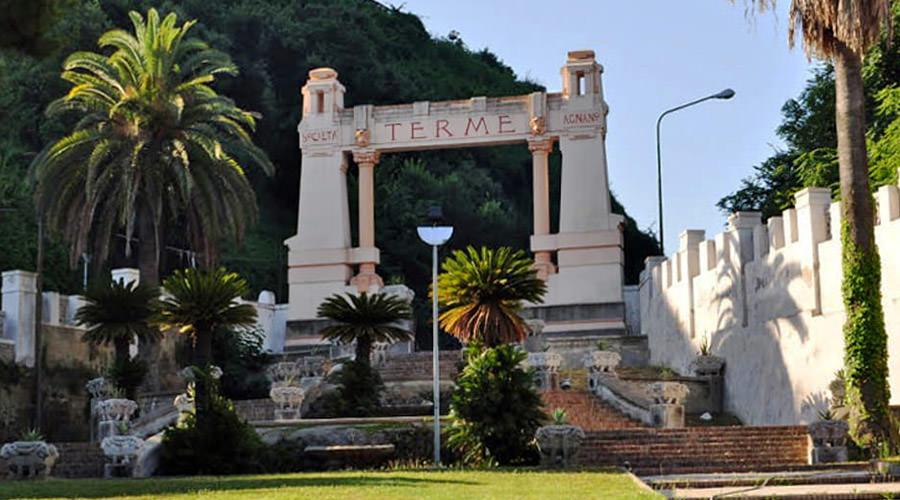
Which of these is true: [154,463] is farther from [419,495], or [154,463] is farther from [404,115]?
[404,115]

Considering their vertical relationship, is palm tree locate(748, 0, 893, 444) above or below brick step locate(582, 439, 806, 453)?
above

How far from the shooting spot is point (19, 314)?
122 ft

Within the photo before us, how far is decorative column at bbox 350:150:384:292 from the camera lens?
47.0 meters

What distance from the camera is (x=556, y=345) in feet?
139

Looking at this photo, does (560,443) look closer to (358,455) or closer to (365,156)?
(358,455)

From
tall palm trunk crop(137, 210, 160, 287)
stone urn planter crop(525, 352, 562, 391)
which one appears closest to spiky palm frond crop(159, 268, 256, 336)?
stone urn planter crop(525, 352, 562, 391)

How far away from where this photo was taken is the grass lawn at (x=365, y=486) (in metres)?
17.2

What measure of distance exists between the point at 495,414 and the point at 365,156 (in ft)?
81.8

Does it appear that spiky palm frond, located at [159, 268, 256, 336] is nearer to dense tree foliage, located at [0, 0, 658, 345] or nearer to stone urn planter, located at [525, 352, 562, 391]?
stone urn planter, located at [525, 352, 562, 391]

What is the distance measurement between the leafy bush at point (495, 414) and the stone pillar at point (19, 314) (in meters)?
16.4

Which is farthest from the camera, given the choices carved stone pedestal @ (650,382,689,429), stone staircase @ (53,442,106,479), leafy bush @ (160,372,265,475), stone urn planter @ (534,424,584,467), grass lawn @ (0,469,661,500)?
carved stone pedestal @ (650,382,689,429)

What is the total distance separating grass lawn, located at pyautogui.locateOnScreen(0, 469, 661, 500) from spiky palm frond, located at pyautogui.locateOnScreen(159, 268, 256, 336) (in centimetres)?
955

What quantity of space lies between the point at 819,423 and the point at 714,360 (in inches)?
417

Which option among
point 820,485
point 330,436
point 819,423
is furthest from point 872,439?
point 330,436
